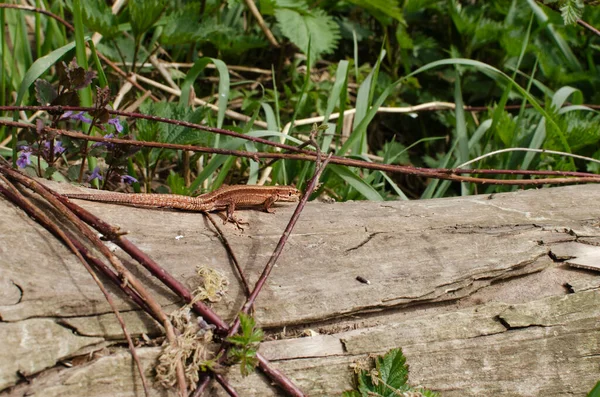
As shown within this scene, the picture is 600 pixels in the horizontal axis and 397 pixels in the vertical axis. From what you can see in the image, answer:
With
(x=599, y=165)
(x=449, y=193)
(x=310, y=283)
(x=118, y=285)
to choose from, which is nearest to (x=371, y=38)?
(x=449, y=193)

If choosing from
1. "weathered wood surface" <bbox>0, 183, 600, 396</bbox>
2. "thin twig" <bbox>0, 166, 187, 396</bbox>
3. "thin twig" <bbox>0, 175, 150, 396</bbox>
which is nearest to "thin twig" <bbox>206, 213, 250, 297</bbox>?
"weathered wood surface" <bbox>0, 183, 600, 396</bbox>

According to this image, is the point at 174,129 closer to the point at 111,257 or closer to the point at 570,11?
the point at 111,257

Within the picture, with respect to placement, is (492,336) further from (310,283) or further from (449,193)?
(449,193)

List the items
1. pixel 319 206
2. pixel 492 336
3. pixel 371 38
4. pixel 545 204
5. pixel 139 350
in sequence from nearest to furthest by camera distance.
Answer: pixel 139 350 < pixel 492 336 < pixel 319 206 < pixel 545 204 < pixel 371 38

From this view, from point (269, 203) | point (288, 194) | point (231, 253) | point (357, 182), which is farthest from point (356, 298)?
point (357, 182)

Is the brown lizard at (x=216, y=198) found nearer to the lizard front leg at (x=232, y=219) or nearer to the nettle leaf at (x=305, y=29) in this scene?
the lizard front leg at (x=232, y=219)

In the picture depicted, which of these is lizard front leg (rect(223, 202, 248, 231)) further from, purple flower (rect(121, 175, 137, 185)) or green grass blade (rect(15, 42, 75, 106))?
green grass blade (rect(15, 42, 75, 106))
